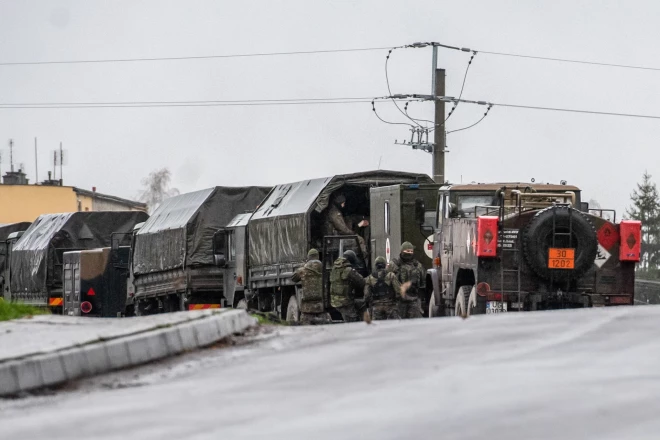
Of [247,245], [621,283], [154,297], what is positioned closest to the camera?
[621,283]

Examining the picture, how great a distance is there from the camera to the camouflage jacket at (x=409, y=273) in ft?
76.8

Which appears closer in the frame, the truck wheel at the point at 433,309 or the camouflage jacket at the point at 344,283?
the camouflage jacket at the point at 344,283

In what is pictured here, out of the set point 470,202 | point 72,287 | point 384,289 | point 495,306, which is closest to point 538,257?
point 495,306

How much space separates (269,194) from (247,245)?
5.52ft

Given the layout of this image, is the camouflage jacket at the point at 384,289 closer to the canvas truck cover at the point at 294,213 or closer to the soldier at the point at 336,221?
the canvas truck cover at the point at 294,213

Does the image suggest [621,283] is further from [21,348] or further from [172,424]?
[172,424]

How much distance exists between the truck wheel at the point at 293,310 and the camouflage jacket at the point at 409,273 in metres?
5.24

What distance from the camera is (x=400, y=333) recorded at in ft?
41.8

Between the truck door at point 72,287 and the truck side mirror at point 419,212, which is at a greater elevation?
the truck side mirror at point 419,212

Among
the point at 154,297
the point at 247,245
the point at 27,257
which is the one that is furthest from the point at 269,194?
the point at 27,257

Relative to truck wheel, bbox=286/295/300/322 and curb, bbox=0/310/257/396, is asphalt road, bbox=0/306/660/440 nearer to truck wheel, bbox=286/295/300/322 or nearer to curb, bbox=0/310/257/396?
curb, bbox=0/310/257/396

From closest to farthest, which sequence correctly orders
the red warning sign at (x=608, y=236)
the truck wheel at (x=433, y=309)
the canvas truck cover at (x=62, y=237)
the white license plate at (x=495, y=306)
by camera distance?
1. the white license plate at (x=495, y=306)
2. the red warning sign at (x=608, y=236)
3. the truck wheel at (x=433, y=309)
4. the canvas truck cover at (x=62, y=237)

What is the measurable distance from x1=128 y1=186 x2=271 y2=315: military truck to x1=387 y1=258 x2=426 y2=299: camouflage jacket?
1048 cm

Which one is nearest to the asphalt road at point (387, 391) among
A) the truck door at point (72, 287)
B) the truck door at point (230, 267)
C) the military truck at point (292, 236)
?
the military truck at point (292, 236)
